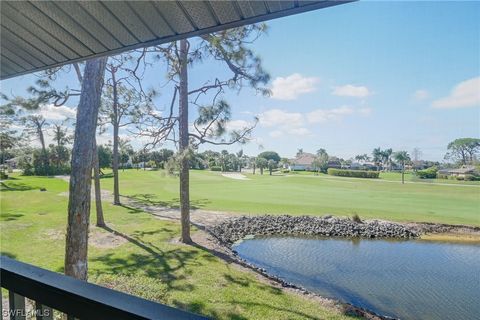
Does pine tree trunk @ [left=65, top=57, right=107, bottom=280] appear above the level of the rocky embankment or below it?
above

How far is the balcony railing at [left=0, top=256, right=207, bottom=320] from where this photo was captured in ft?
2.48

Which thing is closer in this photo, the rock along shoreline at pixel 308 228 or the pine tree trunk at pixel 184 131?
the pine tree trunk at pixel 184 131

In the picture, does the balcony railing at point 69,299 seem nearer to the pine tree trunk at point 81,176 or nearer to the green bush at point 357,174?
the pine tree trunk at point 81,176

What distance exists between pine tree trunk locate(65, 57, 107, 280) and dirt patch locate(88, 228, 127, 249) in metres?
3.30

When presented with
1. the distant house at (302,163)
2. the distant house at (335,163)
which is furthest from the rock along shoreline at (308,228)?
the distant house at (302,163)

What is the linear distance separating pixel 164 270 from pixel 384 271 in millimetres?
5150

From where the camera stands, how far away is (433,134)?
97.8ft

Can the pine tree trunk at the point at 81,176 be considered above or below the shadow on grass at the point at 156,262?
above

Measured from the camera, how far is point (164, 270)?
222 inches

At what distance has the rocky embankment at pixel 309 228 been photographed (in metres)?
9.85

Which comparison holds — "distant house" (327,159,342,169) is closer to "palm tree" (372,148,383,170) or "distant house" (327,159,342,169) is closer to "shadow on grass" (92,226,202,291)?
"palm tree" (372,148,383,170)

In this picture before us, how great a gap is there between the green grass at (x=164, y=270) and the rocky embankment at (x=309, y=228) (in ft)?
6.20

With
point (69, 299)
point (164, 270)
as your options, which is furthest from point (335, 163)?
point (69, 299)

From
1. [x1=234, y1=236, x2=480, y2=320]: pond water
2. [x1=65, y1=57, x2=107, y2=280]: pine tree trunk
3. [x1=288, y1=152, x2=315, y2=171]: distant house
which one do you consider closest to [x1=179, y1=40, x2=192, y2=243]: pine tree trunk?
[x1=234, y1=236, x2=480, y2=320]: pond water
